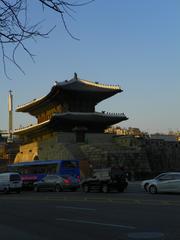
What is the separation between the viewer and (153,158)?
7638cm

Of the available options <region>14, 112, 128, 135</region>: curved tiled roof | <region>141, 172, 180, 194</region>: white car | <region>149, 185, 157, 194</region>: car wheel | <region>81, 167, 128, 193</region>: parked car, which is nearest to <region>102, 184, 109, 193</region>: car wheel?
<region>81, 167, 128, 193</region>: parked car

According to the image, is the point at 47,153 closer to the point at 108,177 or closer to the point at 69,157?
the point at 69,157

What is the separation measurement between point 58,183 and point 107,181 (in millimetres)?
6375

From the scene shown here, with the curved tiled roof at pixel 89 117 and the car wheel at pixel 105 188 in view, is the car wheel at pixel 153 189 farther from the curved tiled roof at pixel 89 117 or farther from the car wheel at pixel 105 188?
the curved tiled roof at pixel 89 117

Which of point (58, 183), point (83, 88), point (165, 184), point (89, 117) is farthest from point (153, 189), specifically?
point (83, 88)

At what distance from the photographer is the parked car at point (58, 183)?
4469cm

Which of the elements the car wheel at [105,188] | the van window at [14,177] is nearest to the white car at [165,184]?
the car wheel at [105,188]

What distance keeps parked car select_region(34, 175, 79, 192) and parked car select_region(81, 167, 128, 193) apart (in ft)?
10.8

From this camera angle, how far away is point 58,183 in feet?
148

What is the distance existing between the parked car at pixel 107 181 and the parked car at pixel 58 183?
10.8 feet

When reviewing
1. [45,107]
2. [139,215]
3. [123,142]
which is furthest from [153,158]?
[139,215]

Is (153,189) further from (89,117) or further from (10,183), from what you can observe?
(89,117)

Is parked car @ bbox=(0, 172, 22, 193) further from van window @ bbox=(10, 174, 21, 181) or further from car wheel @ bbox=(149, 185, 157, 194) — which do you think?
car wheel @ bbox=(149, 185, 157, 194)

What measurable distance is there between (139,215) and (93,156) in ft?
171
